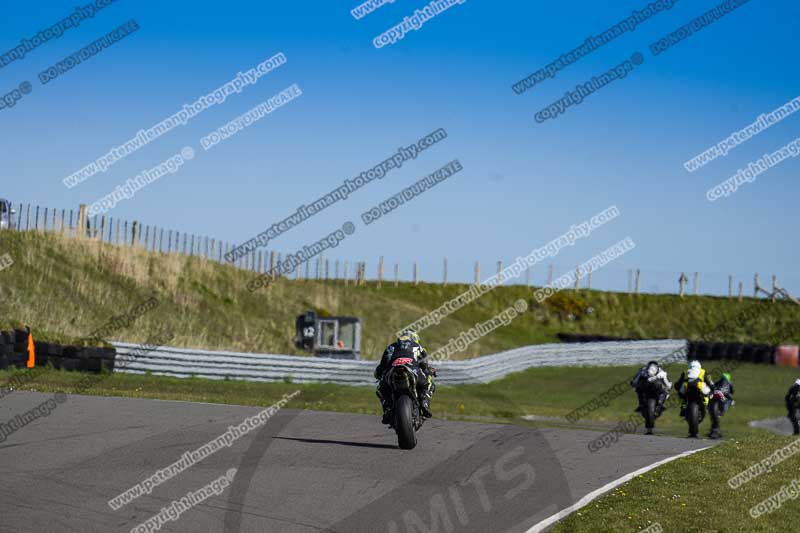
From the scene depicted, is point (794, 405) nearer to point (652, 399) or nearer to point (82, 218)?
point (652, 399)

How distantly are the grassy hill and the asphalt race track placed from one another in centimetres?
994

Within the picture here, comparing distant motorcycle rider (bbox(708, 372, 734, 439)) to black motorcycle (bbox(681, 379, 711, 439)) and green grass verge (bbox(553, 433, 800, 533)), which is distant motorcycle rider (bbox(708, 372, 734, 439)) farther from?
green grass verge (bbox(553, 433, 800, 533))

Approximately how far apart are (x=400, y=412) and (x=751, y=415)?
19.7 m

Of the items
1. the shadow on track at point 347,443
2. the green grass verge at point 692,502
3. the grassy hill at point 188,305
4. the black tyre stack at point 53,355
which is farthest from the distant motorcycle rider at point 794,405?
the grassy hill at point 188,305

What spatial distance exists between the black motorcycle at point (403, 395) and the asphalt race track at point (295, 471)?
0.22 metres

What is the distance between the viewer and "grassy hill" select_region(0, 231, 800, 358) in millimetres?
31125

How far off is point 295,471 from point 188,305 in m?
28.1

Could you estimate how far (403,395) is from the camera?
40.9ft

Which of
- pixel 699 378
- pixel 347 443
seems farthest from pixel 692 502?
pixel 699 378

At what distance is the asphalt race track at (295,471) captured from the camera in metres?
8.33

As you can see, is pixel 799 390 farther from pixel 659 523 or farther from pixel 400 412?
pixel 659 523

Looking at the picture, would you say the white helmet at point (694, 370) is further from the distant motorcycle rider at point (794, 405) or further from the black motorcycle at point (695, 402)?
the distant motorcycle rider at point (794, 405)

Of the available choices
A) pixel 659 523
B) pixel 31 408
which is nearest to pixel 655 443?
Result: pixel 659 523

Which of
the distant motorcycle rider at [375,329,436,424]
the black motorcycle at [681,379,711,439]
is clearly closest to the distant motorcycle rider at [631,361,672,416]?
the black motorcycle at [681,379,711,439]
